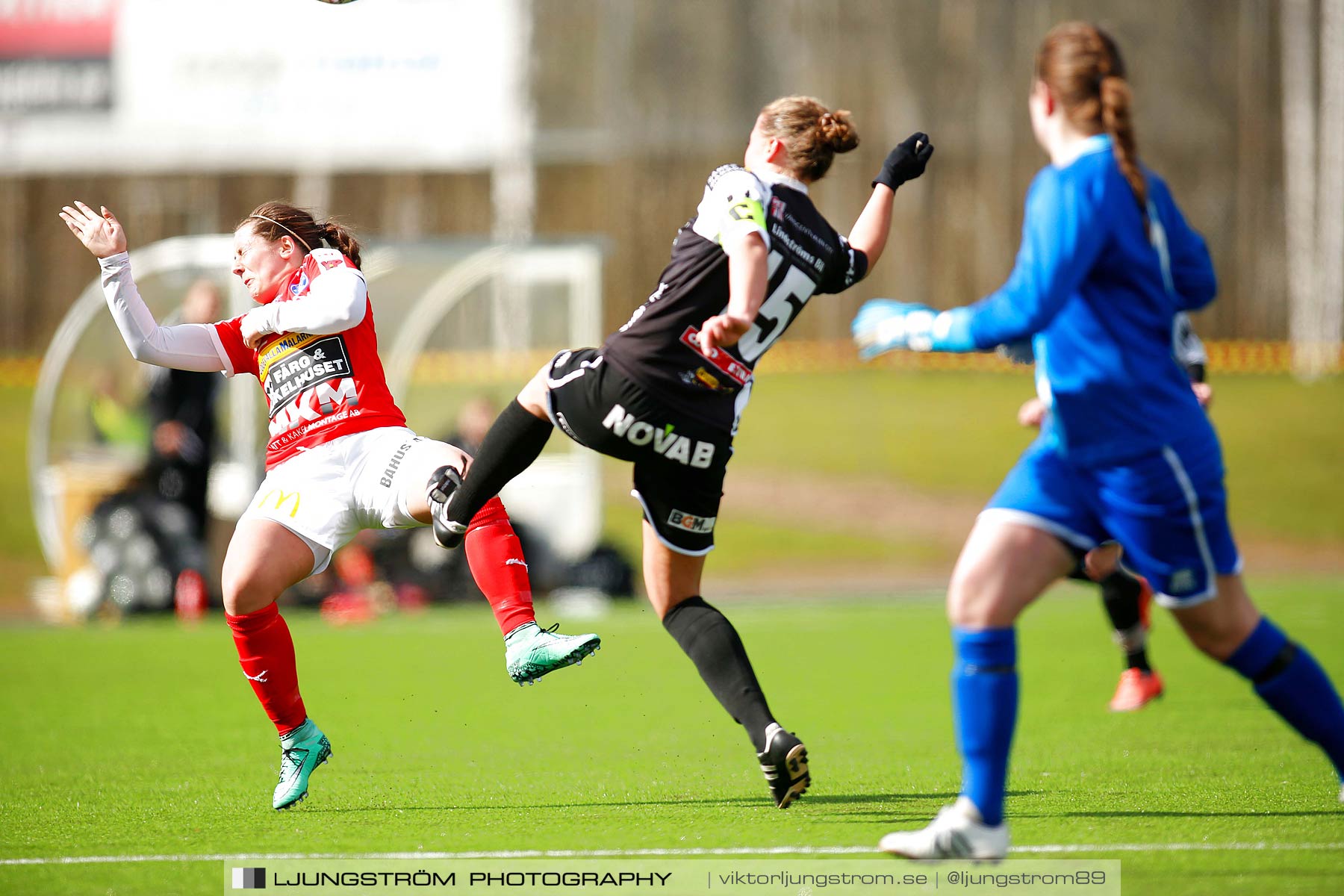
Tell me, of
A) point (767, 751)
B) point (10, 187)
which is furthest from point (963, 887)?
point (10, 187)

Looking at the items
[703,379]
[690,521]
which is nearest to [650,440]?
[703,379]

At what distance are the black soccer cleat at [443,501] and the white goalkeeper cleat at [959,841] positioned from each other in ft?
6.08

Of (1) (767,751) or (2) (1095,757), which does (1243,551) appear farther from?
(1) (767,751)

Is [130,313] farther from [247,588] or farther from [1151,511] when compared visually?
[1151,511]

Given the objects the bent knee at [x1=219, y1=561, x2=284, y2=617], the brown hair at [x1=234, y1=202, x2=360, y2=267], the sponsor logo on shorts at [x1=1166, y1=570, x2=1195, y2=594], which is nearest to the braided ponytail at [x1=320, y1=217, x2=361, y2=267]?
the brown hair at [x1=234, y1=202, x2=360, y2=267]

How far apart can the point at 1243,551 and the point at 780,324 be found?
14.6m

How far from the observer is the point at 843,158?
966 inches

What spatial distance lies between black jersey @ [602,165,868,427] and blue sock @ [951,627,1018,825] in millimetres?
1190

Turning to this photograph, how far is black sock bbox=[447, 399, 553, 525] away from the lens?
4.96m

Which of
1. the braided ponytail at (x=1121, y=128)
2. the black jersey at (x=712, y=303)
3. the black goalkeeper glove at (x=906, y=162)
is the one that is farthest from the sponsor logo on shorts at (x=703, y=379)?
the braided ponytail at (x=1121, y=128)

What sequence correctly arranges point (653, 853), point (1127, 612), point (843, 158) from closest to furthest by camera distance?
1. point (653, 853)
2. point (1127, 612)
3. point (843, 158)

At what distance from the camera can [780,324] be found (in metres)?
4.82

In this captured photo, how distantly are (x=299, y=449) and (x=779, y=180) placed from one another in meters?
1.83

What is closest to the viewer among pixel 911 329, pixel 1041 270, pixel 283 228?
pixel 1041 270
